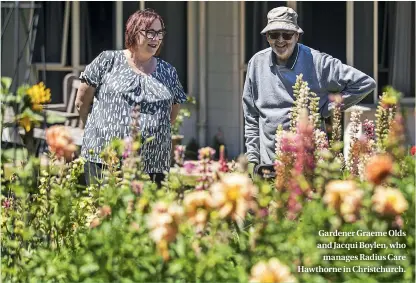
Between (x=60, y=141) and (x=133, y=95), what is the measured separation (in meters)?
1.70

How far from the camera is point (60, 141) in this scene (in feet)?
13.3

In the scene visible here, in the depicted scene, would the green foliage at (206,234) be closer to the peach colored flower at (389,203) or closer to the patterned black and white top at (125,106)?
the peach colored flower at (389,203)

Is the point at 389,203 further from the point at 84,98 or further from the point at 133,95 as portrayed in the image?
the point at 84,98

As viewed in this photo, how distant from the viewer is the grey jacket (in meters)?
5.61

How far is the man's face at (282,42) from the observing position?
5648 millimetres

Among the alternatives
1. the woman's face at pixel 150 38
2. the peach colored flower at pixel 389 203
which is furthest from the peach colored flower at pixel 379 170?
the woman's face at pixel 150 38

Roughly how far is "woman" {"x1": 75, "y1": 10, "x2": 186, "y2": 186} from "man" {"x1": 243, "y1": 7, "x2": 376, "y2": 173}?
1.53 feet

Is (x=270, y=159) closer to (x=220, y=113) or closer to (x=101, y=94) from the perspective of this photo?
(x=101, y=94)

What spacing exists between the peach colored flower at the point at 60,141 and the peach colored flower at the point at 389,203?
1173 mm

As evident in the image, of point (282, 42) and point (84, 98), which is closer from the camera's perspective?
point (282, 42)

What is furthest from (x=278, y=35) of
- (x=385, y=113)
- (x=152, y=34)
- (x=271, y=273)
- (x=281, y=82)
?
(x=271, y=273)

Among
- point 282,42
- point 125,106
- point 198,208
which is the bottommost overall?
point 198,208

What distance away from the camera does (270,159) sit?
5594 millimetres

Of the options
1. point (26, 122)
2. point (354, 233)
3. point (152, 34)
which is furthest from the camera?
point (152, 34)
